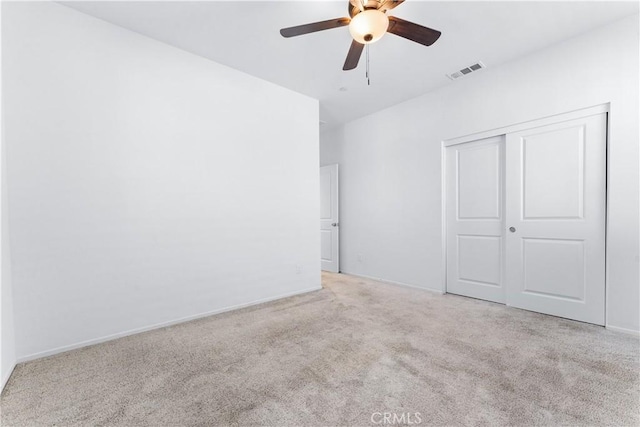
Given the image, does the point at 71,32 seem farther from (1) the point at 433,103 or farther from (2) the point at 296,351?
(1) the point at 433,103

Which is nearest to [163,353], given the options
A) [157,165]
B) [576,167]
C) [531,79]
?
[157,165]

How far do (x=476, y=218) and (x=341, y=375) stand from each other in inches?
108

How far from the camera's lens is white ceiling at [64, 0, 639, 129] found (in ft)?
7.70

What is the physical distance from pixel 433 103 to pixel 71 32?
3934 millimetres

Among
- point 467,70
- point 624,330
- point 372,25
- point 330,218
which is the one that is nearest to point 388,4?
point 372,25

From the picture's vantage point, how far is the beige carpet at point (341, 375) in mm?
1543

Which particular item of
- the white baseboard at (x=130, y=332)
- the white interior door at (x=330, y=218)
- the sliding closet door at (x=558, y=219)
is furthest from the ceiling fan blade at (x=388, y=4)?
the white interior door at (x=330, y=218)

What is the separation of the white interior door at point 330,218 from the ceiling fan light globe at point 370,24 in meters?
3.41

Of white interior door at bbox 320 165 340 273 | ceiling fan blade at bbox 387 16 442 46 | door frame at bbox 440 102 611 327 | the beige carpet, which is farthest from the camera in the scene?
white interior door at bbox 320 165 340 273

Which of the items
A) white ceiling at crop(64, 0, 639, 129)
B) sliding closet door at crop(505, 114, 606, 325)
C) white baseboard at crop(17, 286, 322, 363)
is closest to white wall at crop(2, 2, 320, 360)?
white baseboard at crop(17, 286, 322, 363)

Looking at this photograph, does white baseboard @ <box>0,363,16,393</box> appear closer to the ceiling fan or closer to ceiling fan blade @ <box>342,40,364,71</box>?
the ceiling fan

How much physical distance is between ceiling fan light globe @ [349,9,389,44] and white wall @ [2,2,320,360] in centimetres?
190

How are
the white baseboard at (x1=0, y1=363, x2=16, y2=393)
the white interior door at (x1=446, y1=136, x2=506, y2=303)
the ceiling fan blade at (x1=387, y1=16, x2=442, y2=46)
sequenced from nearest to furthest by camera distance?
1. the white baseboard at (x1=0, y1=363, x2=16, y2=393)
2. the ceiling fan blade at (x1=387, y1=16, x2=442, y2=46)
3. the white interior door at (x1=446, y1=136, x2=506, y2=303)

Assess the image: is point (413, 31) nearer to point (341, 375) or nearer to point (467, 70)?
point (467, 70)
